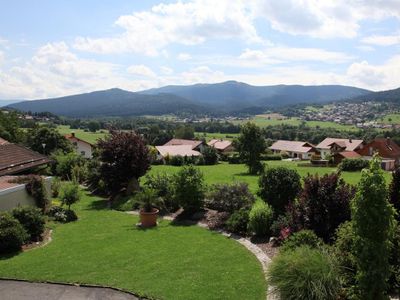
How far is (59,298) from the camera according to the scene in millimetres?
10047

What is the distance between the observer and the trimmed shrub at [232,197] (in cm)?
1712

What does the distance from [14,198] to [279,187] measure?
11.5 meters

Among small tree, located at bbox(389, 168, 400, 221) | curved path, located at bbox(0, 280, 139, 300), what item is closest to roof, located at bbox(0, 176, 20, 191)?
curved path, located at bbox(0, 280, 139, 300)

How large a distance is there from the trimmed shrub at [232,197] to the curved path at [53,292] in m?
7.75

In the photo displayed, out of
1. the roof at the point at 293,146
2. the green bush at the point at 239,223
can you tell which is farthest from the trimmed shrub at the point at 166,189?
the roof at the point at 293,146

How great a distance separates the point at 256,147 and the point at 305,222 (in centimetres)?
3536

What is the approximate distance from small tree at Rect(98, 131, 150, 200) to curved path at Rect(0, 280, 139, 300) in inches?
567

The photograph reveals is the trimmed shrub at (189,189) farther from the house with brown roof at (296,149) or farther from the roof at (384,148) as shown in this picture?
the house with brown roof at (296,149)

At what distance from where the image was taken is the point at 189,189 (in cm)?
1866

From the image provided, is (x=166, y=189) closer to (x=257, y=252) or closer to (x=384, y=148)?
(x=257, y=252)

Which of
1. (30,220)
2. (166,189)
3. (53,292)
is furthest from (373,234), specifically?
(166,189)

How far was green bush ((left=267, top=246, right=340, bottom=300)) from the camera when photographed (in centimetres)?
824

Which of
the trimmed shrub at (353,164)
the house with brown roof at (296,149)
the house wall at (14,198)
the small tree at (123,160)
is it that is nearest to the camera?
the house wall at (14,198)

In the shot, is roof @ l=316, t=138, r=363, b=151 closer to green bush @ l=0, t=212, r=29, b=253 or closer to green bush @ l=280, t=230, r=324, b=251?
green bush @ l=280, t=230, r=324, b=251
